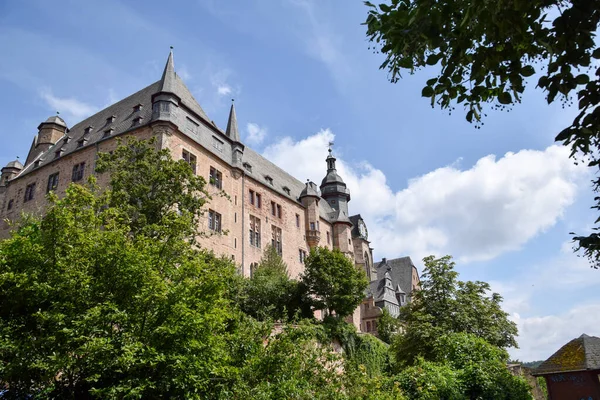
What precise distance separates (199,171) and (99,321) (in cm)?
2364

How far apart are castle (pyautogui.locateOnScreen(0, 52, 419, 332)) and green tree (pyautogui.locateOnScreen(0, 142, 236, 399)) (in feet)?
49.3

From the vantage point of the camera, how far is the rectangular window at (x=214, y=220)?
3444 centimetres

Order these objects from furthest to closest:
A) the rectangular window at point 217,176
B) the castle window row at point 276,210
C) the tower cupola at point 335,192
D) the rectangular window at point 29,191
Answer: the tower cupola at point 335,192, the castle window row at point 276,210, the rectangular window at point 29,191, the rectangular window at point 217,176

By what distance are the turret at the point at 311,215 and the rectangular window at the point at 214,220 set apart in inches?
580

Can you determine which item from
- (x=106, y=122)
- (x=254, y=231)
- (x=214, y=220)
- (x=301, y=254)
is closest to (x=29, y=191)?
(x=106, y=122)

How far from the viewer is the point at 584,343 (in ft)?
81.1

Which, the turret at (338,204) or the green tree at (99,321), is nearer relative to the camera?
the green tree at (99,321)

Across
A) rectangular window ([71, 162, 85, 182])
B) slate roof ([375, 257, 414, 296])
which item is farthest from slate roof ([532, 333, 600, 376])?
slate roof ([375, 257, 414, 296])

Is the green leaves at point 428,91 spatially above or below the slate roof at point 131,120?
below

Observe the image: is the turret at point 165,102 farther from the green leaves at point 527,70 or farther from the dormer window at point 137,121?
the green leaves at point 527,70

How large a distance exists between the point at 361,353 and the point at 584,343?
1302cm

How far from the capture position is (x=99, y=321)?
10844 millimetres

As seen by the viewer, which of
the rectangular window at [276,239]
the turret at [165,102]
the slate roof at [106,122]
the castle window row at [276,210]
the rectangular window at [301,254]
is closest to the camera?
the turret at [165,102]

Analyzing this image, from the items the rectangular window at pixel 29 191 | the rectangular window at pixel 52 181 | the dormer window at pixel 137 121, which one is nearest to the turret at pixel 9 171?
the rectangular window at pixel 29 191
